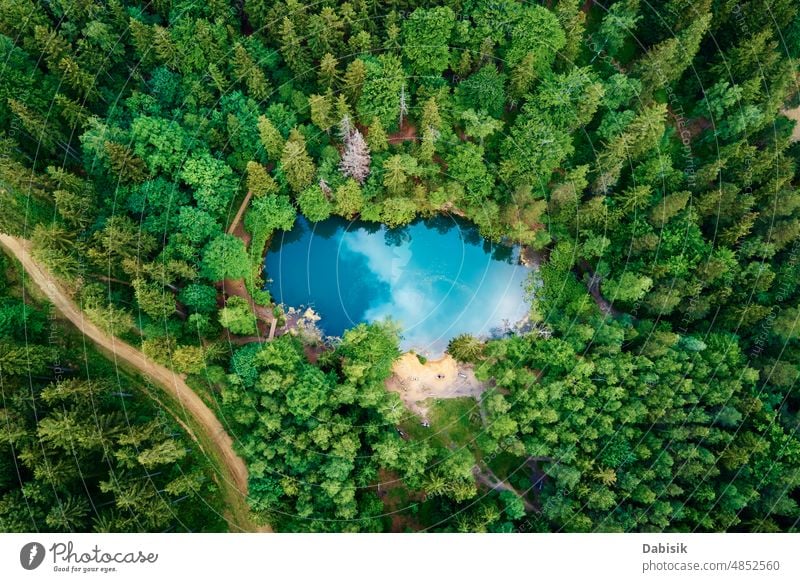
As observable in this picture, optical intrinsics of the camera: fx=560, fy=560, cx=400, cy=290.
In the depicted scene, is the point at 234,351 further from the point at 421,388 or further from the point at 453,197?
the point at 453,197

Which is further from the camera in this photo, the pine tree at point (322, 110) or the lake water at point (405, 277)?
the lake water at point (405, 277)

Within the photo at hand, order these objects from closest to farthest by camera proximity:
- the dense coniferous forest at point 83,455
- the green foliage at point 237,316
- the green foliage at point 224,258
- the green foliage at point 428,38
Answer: the dense coniferous forest at point 83,455 → the green foliage at point 237,316 → the green foliage at point 224,258 → the green foliage at point 428,38

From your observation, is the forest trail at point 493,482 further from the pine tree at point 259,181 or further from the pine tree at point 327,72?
the pine tree at point 327,72

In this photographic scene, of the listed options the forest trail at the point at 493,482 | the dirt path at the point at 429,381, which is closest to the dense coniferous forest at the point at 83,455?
the dirt path at the point at 429,381

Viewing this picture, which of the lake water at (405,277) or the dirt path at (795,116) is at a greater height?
the dirt path at (795,116)

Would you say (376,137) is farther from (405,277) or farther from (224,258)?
(224,258)

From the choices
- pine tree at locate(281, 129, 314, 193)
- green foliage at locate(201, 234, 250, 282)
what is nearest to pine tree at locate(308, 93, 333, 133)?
pine tree at locate(281, 129, 314, 193)

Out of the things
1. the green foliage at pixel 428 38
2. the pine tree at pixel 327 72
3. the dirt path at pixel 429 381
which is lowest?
the dirt path at pixel 429 381
